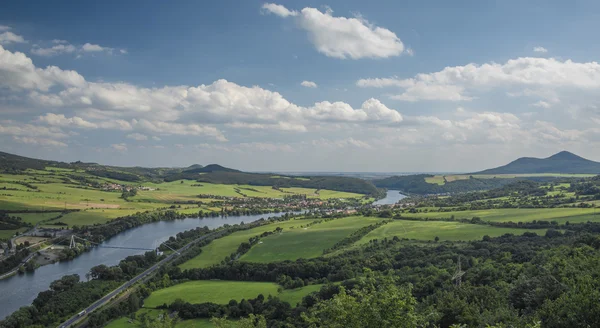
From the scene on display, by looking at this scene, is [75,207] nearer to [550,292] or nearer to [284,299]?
[284,299]

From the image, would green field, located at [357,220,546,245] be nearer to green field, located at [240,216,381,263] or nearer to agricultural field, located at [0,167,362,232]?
green field, located at [240,216,381,263]

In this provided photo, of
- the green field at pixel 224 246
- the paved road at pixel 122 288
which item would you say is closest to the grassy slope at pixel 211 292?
the paved road at pixel 122 288

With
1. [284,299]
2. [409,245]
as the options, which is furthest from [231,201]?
[284,299]

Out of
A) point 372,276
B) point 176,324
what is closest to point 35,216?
point 176,324

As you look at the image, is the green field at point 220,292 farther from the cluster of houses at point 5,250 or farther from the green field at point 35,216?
the green field at point 35,216

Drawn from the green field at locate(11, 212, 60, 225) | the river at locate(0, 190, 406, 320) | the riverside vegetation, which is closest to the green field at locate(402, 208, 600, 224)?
the riverside vegetation

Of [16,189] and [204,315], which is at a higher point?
[16,189]
